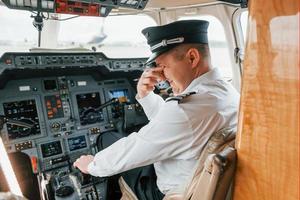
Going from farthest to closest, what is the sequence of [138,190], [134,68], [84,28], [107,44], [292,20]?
[107,44] → [84,28] → [134,68] → [138,190] → [292,20]

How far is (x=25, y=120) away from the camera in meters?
2.38

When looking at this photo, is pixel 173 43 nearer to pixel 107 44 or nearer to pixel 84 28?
pixel 84 28

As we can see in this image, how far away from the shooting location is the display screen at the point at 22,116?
231 centimetres

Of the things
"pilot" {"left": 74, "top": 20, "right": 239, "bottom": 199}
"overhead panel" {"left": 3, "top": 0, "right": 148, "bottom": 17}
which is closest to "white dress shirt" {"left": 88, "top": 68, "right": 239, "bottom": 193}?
"pilot" {"left": 74, "top": 20, "right": 239, "bottom": 199}

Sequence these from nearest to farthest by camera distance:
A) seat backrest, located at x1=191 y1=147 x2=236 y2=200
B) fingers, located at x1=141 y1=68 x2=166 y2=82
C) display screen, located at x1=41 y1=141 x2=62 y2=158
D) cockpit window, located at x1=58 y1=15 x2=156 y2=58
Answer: seat backrest, located at x1=191 y1=147 x2=236 y2=200
fingers, located at x1=141 y1=68 x2=166 y2=82
display screen, located at x1=41 y1=141 x2=62 y2=158
cockpit window, located at x1=58 y1=15 x2=156 y2=58

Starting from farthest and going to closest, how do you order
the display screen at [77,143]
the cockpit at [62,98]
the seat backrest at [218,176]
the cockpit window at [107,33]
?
the cockpit window at [107,33]
the display screen at [77,143]
the cockpit at [62,98]
the seat backrest at [218,176]

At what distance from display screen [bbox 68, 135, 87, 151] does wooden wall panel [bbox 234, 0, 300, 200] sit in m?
2.02

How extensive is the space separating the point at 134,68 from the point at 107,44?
3.44 ft

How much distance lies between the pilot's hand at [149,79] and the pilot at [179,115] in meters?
0.01

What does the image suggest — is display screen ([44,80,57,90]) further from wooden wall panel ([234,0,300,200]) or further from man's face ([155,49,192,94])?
wooden wall panel ([234,0,300,200])

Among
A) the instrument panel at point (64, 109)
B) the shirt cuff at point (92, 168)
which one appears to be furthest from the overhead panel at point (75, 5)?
the shirt cuff at point (92, 168)

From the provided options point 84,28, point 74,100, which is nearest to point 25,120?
point 74,100

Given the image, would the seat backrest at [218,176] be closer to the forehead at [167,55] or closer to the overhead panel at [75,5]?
the forehead at [167,55]

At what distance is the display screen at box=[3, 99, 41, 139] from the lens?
231 cm
